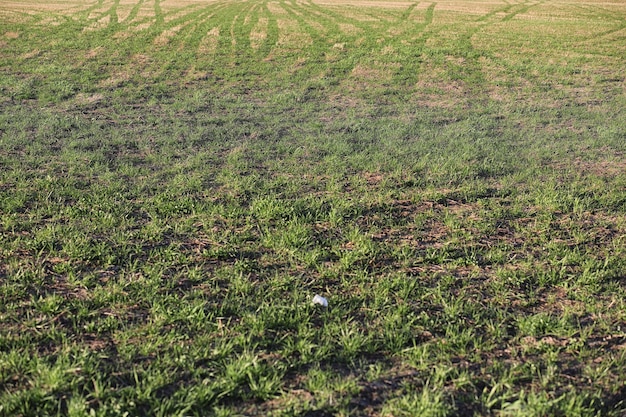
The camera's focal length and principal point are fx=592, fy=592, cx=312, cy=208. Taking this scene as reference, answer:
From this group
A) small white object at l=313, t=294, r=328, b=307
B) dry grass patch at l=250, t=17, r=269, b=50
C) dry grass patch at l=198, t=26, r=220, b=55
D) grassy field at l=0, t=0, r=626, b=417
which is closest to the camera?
grassy field at l=0, t=0, r=626, b=417

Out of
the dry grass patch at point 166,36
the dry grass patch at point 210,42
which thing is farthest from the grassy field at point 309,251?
the dry grass patch at point 166,36

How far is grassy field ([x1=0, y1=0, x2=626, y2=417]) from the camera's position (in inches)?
133

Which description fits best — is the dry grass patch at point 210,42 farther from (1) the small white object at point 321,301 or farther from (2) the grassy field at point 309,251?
(1) the small white object at point 321,301

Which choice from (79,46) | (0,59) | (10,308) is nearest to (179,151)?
(10,308)

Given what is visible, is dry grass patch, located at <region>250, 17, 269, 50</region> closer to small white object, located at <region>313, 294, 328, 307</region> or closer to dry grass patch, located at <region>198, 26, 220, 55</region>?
dry grass patch, located at <region>198, 26, 220, 55</region>

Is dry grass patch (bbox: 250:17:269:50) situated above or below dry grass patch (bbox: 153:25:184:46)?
below

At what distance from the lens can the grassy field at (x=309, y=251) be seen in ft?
11.1

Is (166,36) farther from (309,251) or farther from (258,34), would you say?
(309,251)

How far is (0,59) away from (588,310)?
52.6ft

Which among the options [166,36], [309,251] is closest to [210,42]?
[166,36]

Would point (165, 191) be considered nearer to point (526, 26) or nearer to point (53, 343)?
point (53, 343)

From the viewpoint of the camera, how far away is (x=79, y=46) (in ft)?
58.2

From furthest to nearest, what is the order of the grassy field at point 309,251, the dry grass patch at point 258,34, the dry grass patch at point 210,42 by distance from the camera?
the dry grass patch at point 258,34
the dry grass patch at point 210,42
the grassy field at point 309,251

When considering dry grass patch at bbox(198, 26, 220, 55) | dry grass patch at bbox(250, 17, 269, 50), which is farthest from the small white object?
dry grass patch at bbox(250, 17, 269, 50)
